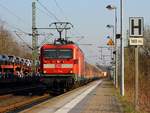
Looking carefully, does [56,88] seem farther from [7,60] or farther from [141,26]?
[141,26]

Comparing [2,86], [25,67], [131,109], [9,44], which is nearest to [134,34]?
[131,109]

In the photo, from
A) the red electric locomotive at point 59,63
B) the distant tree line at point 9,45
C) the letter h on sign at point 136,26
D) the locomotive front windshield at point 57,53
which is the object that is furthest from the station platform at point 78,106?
the distant tree line at point 9,45

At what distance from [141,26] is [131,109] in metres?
3.24

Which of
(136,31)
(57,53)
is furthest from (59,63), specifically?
(136,31)

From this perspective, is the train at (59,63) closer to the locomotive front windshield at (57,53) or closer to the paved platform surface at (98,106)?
the locomotive front windshield at (57,53)

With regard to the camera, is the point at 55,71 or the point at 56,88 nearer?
the point at 55,71

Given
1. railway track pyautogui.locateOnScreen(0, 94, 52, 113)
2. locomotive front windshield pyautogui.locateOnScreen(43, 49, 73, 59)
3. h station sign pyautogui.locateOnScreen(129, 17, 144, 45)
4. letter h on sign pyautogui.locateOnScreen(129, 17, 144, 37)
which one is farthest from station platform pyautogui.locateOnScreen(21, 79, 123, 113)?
locomotive front windshield pyautogui.locateOnScreen(43, 49, 73, 59)

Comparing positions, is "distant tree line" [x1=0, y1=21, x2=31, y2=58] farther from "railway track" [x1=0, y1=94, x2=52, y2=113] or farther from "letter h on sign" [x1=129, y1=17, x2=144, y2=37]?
"letter h on sign" [x1=129, y1=17, x2=144, y2=37]

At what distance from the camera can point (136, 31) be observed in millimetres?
16703

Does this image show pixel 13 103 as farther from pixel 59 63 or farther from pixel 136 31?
pixel 136 31

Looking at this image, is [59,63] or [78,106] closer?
[78,106]

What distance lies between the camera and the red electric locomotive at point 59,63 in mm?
35031

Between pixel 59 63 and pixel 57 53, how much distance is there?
32.5 inches

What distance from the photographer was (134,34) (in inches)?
657
